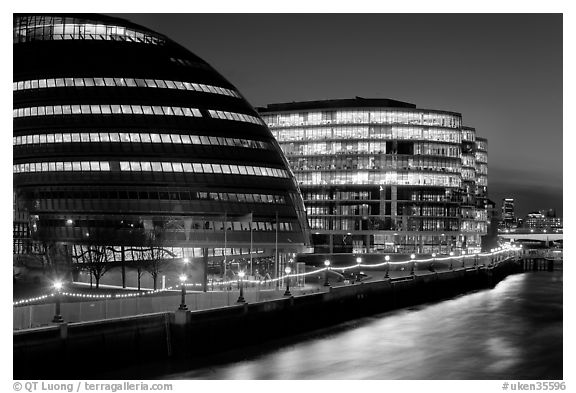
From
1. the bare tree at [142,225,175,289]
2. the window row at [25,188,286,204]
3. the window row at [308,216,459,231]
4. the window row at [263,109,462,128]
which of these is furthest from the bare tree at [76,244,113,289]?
the window row at [263,109,462,128]

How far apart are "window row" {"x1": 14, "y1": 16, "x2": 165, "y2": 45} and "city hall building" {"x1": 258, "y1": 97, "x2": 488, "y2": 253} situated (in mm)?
77627

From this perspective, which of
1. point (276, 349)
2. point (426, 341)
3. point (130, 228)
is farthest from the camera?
point (130, 228)

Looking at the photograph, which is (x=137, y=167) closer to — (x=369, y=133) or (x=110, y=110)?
(x=110, y=110)

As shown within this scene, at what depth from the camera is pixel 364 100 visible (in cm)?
17450

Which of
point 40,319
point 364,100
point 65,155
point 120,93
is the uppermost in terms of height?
point 364,100

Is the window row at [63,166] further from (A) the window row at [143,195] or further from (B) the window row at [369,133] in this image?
(B) the window row at [369,133]

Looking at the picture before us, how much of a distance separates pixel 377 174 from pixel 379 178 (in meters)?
0.85

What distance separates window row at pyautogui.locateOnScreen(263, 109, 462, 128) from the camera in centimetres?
16550

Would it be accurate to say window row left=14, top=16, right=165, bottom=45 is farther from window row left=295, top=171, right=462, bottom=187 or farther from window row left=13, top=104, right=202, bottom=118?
window row left=295, top=171, right=462, bottom=187

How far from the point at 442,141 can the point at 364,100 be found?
59.6 ft

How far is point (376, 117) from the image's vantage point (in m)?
166
